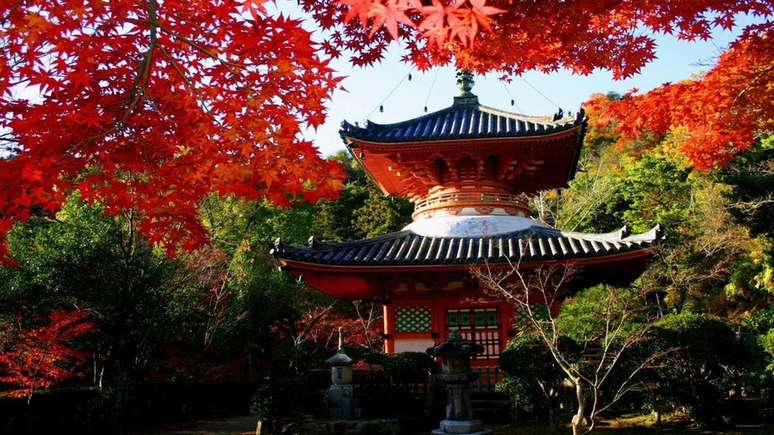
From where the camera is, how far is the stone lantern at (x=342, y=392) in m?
11.3

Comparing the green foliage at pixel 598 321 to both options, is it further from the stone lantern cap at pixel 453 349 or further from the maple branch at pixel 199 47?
the maple branch at pixel 199 47

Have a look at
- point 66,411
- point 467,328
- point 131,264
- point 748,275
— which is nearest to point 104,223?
point 131,264

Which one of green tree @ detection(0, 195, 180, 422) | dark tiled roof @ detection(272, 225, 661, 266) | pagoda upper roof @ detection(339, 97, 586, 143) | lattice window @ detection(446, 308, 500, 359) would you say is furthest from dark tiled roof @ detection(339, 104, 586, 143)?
green tree @ detection(0, 195, 180, 422)

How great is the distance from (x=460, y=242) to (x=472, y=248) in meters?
0.44

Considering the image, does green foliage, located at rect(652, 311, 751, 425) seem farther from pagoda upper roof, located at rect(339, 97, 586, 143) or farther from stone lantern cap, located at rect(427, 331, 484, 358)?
pagoda upper roof, located at rect(339, 97, 586, 143)

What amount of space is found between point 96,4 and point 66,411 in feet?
44.6

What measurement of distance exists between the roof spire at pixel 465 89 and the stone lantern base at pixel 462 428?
28.3 ft

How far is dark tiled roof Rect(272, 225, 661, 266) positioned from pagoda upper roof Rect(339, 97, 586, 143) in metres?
2.10

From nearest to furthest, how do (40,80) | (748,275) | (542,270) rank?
(40,80) → (542,270) → (748,275)

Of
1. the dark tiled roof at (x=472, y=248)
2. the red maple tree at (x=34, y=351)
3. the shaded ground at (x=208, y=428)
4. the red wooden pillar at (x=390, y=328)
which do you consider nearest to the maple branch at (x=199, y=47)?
the dark tiled roof at (x=472, y=248)

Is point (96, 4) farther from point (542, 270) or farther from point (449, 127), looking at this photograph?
point (449, 127)

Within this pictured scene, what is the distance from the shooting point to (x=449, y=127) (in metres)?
13.5

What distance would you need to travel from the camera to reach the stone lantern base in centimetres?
928

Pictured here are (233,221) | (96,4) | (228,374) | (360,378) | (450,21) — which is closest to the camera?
(450,21)
